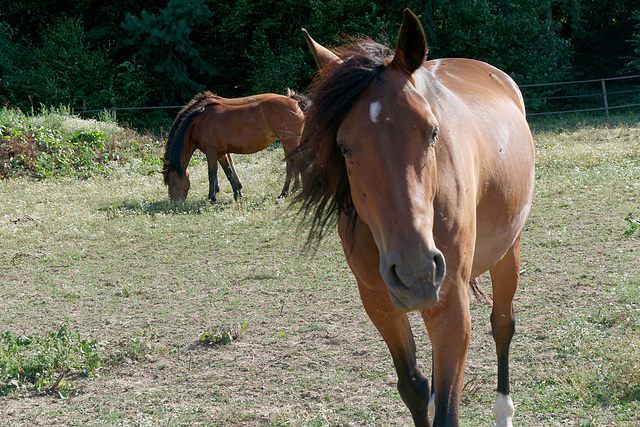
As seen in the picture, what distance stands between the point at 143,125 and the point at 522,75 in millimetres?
13906

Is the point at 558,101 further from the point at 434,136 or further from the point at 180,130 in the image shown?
the point at 434,136

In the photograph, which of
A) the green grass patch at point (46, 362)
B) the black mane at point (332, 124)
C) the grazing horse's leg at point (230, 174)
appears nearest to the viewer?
the black mane at point (332, 124)

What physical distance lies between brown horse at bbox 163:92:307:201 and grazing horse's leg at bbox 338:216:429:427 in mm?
7709

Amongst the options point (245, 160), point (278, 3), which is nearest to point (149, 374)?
point (245, 160)

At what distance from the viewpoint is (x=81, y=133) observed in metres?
13.9

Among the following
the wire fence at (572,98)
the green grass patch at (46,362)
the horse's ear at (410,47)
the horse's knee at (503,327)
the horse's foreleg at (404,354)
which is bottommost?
the wire fence at (572,98)

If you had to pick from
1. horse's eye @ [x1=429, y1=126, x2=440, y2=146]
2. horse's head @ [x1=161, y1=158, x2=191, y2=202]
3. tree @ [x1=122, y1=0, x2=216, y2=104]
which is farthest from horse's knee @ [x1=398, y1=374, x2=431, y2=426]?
tree @ [x1=122, y1=0, x2=216, y2=104]

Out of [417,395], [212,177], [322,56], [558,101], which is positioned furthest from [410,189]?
[558,101]

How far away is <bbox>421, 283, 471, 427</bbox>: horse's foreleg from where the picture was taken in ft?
7.62

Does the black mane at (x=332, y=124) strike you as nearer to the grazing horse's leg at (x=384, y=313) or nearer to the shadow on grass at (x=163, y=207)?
the grazing horse's leg at (x=384, y=313)

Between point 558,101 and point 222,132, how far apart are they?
15.0 metres

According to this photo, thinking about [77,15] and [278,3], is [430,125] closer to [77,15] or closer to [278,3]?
[278,3]

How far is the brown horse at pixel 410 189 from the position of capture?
196 cm

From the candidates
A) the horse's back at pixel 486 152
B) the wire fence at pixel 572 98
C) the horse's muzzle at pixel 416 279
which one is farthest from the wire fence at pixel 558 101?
the horse's muzzle at pixel 416 279
